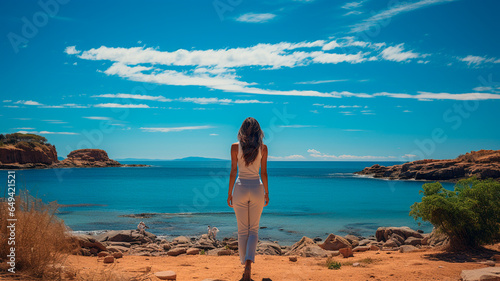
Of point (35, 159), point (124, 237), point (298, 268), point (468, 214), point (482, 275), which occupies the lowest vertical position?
point (124, 237)

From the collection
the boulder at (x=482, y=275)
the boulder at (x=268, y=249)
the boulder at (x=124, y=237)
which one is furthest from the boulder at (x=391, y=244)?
the boulder at (x=124, y=237)

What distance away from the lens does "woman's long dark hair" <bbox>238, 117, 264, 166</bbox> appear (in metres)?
5.69

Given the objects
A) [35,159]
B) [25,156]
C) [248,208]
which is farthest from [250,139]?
[35,159]

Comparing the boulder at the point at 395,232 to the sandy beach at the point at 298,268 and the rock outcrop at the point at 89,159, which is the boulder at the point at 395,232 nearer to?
the sandy beach at the point at 298,268

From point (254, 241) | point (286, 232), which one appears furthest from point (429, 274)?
point (286, 232)

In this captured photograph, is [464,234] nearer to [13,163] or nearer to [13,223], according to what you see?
[13,223]

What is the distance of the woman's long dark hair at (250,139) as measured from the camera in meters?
5.69

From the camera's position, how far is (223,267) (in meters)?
7.81

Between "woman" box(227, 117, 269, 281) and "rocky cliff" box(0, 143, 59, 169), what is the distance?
421 feet

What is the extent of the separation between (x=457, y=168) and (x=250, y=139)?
65.6m

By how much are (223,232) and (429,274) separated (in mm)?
12364

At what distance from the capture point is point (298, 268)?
7652 mm

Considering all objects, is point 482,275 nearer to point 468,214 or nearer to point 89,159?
point 468,214

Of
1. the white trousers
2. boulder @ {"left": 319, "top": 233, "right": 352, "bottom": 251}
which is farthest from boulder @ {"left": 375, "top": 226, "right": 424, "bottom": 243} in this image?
the white trousers
